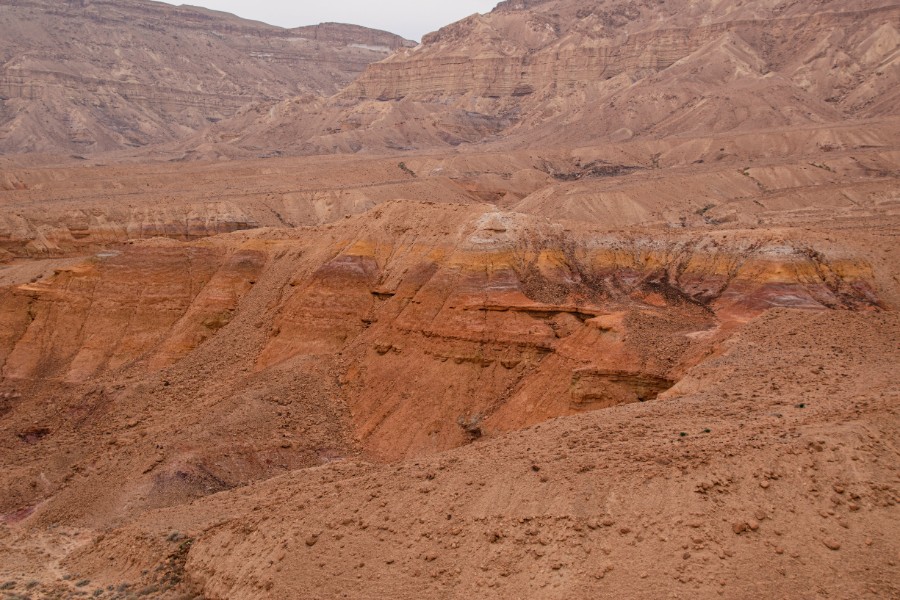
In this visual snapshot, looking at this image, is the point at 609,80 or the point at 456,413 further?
the point at 609,80

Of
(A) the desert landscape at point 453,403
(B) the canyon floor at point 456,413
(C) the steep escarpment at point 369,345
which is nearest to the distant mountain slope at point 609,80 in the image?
(A) the desert landscape at point 453,403

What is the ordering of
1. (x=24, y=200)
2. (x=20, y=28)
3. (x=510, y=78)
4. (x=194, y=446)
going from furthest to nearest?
(x=20, y=28), (x=510, y=78), (x=24, y=200), (x=194, y=446)

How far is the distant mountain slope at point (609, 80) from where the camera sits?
121 m

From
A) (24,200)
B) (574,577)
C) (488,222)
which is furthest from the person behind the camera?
(24,200)

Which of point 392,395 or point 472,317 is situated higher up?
point 472,317

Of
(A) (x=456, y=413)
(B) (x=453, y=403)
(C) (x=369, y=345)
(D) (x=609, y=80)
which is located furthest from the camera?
(D) (x=609, y=80)

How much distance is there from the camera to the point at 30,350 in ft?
121

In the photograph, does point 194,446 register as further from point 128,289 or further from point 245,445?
point 128,289

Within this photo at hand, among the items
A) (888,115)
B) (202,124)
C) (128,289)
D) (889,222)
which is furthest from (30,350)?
(202,124)

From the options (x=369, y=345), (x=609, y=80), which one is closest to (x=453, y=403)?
(x=369, y=345)

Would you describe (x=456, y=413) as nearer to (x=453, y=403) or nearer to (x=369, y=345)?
(x=453, y=403)

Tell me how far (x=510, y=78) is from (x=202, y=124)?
73.8 meters

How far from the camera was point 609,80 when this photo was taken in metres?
152

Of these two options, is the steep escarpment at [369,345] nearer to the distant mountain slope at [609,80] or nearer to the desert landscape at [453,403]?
the desert landscape at [453,403]
